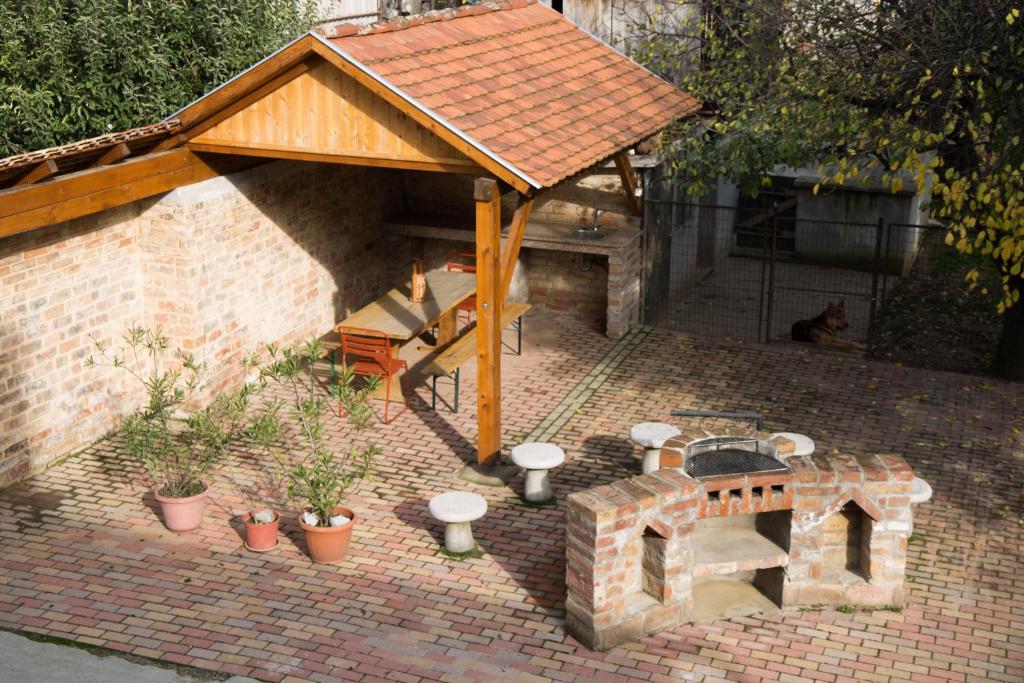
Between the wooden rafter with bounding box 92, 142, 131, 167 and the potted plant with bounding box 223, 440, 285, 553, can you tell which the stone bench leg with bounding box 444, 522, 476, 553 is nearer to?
the potted plant with bounding box 223, 440, 285, 553

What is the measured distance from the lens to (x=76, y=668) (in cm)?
868

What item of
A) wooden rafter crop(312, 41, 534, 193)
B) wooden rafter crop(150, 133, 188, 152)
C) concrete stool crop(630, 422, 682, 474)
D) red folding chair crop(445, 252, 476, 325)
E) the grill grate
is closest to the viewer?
the grill grate

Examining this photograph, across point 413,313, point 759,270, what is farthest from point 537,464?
point 759,270

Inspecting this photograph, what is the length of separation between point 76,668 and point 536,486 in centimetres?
443

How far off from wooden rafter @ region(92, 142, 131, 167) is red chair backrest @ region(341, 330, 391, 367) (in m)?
3.05

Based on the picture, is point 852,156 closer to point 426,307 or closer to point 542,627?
point 426,307

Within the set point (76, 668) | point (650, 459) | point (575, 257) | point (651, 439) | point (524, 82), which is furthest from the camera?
point (575, 257)

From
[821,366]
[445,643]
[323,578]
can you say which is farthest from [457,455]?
[821,366]

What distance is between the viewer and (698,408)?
1370 cm

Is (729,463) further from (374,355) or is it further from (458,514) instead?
(374,355)

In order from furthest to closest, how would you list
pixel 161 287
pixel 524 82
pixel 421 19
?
1. pixel 524 82
2. pixel 421 19
3. pixel 161 287

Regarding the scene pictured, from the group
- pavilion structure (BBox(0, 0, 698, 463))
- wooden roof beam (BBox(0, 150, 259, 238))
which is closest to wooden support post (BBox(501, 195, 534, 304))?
pavilion structure (BBox(0, 0, 698, 463))

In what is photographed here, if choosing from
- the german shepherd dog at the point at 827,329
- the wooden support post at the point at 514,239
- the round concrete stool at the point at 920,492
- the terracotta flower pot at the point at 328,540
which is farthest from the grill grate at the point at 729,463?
the german shepherd dog at the point at 827,329

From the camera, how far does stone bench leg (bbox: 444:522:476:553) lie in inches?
411
